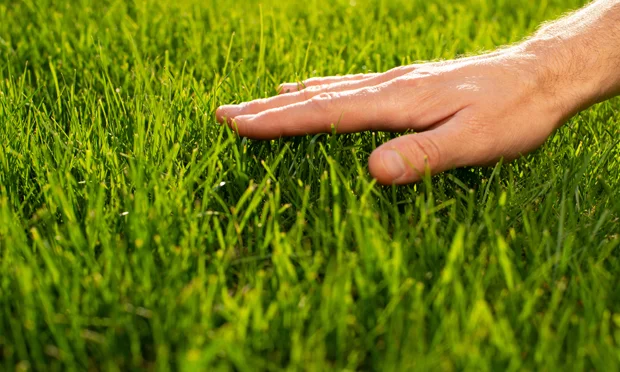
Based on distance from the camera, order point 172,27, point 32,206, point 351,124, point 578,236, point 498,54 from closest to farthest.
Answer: point 578,236, point 32,206, point 351,124, point 498,54, point 172,27

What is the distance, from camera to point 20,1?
348 centimetres

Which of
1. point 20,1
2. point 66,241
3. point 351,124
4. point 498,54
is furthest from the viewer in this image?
point 20,1

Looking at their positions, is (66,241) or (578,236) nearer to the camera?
(66,241)

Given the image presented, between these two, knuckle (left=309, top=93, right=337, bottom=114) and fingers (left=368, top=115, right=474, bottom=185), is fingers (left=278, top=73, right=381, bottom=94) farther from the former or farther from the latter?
fingers (left=368, top=115, right=474, bottom=185)

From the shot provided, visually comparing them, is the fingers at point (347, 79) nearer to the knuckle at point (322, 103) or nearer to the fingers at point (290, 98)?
the fingers at point (290, 98)

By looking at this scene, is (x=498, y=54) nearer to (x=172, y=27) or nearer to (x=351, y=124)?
(x=351, y=124)

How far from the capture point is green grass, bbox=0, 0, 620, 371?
3.90 ft

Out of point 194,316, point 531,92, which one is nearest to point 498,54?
point 531,92

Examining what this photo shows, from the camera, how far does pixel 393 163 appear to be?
1.71 m

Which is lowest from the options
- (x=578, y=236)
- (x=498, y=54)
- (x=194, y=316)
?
(x=578, y=236)

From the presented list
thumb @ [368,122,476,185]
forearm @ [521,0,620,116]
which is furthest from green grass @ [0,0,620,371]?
forearm @ [521,0,620,116]

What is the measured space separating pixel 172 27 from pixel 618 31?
1912 millimetres

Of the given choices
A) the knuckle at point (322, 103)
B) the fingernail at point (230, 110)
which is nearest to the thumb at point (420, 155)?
the knuckle at point (322, 103)

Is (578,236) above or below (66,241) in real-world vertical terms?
below
